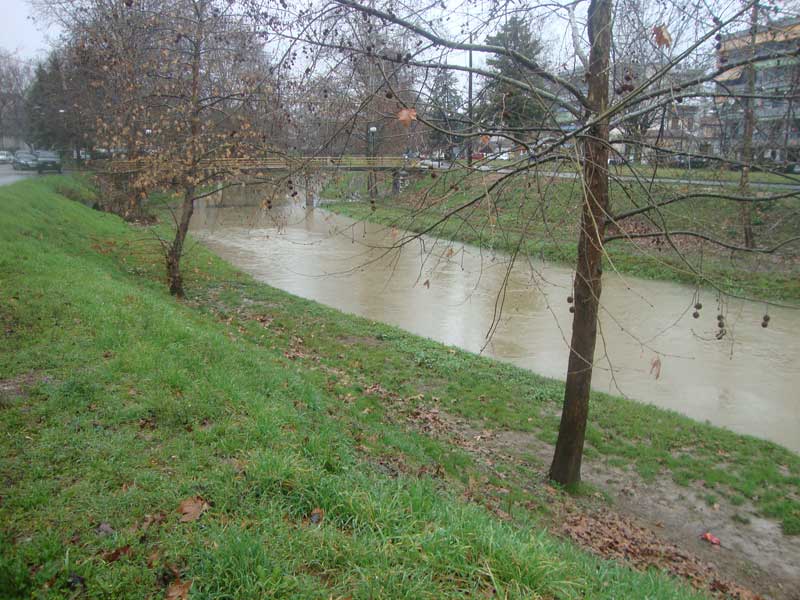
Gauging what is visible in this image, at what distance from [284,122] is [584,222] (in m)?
3.95

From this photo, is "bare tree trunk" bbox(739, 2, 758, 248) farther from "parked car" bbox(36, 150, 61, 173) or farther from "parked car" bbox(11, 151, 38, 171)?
"parked car" bbox(11, 151, 38, 171)

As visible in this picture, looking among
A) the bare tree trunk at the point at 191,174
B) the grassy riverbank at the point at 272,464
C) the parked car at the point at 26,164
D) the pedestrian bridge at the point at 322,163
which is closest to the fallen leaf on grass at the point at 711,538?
the grassy riverbank at the point at 272,464

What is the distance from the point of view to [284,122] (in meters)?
7.46

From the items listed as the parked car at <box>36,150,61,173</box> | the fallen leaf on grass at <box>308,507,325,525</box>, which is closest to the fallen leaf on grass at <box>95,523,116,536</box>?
the fallen leaf on grass at <box>308,507,325,525</box>

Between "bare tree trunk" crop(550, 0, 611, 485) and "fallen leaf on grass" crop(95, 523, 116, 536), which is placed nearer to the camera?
"fallen leaf on grass" crop(95, 523, 116, 536)

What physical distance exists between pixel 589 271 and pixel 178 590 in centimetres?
421

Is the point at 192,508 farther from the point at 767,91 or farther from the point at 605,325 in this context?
the point at 605,325

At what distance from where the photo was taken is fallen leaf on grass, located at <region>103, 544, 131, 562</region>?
9.68 feet

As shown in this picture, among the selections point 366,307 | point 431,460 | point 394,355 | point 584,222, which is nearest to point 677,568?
point 431,460

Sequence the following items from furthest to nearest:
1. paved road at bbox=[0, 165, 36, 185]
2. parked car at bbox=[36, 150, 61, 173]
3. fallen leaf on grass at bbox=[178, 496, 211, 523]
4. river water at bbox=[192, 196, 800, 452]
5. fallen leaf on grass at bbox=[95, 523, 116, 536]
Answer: parked car at bbox=[36, 150, 61, 173], paved road at bbox=[0, 165, 36, 185], river water at bbox=[192, 196, 800, 452], fallen leaf on grass at bbox=[178, 496, 211, 523], fallen leaf on grass at bbox=[95, 523, 116, 536]

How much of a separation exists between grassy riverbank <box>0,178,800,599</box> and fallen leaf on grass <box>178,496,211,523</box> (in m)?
0.02

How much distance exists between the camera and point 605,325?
14.3 meters

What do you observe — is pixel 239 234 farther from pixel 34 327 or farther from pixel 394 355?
pixel 34 327

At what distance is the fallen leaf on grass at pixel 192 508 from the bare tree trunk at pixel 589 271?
3113 millimetres
